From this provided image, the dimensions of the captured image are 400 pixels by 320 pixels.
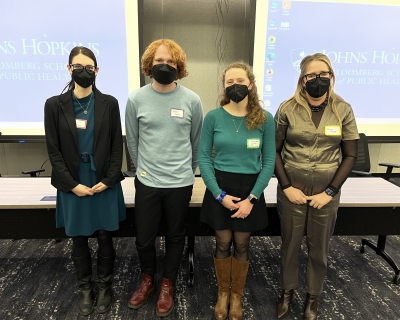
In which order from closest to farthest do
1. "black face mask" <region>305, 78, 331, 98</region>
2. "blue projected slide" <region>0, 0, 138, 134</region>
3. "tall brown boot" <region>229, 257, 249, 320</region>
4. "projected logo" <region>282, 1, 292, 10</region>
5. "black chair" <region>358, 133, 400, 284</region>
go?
"black face mask" <region>305, 78, 331, 98</region>, "tall brown boot" <region>229, 257, 249, 320</region>, "black chair" <region>358, 133, 400, 284</region>, "blue projected slide" <region>0, 0, 138, 134</region>, "projected logo" <region>282, 1, 292, 10</region>

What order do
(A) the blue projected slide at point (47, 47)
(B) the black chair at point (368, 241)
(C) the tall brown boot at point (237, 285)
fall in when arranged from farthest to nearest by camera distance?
(A) the blue projected slide at point (47, 47)
(B) the black chair at point (368, 241)
(C) the tall brown boot at point (237, 285)

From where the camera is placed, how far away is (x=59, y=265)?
2.31 m

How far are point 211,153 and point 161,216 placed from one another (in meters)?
0.47

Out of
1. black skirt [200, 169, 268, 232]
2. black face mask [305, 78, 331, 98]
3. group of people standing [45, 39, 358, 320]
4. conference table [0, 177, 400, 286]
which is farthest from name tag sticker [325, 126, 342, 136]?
conference table [0, 177, 400, 286]

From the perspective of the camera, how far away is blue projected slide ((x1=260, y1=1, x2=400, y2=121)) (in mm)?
3227

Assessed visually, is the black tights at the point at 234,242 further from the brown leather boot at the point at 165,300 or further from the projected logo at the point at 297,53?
the projected logo at the point at 297,53

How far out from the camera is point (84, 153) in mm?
1545

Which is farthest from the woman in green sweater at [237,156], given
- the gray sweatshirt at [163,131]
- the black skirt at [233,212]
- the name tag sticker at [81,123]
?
the name tag sticker at [81,123]

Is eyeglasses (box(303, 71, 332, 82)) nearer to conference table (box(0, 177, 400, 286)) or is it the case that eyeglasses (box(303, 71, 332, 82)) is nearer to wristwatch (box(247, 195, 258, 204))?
wristwatch (box(247, 195, 258, 204))

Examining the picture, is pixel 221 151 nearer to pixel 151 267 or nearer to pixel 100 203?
pixel 100 203

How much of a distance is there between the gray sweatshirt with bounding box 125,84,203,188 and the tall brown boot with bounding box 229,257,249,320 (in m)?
0.53

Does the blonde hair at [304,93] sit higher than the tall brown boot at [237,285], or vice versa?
the blonde hair at [304,93]

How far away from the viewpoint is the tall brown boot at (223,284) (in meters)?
1.68

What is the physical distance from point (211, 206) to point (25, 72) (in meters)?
2.74
